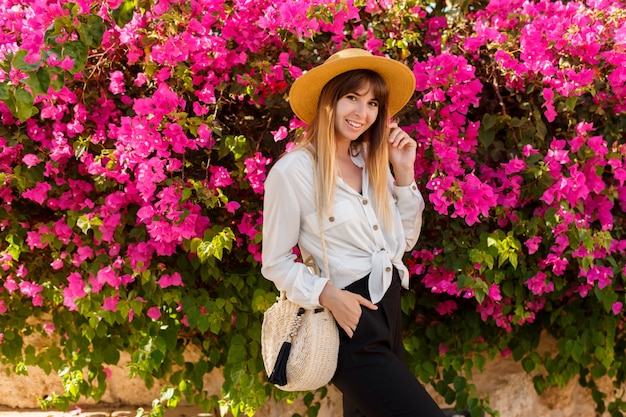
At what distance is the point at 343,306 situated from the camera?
2.31 metres

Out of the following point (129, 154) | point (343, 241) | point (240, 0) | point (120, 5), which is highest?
point (240, 0)

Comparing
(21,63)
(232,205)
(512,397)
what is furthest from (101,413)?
(21,63)

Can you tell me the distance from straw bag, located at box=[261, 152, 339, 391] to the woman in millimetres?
33

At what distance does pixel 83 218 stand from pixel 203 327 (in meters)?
0.67

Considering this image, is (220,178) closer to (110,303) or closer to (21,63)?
(110,303)

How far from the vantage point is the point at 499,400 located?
153 inches

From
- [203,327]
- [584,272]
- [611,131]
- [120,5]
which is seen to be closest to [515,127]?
[611,131]

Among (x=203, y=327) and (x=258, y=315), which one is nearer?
(x=203, y=327)

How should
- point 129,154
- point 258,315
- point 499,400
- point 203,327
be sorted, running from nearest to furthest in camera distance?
1. point 129,154
2. point 203,327
3. point 258,315
4. point 499,400

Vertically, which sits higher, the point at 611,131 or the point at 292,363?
the point at 611,131

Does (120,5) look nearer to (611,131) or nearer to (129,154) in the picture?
(129,154)

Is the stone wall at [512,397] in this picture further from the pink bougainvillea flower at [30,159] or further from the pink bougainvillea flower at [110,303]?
the pink bougainvillea flower at [30,159]

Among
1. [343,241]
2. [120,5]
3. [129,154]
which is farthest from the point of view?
[129,154]

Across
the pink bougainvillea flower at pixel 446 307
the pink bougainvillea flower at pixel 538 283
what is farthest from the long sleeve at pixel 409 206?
the pink bougainvillea flower at pixel 446 307
